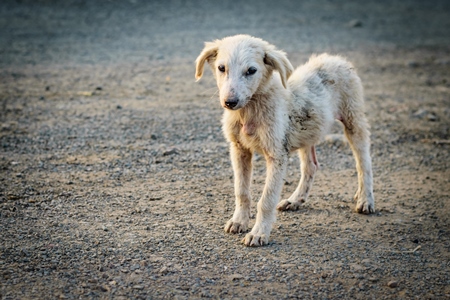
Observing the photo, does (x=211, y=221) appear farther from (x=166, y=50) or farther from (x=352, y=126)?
(x=166, y=50)

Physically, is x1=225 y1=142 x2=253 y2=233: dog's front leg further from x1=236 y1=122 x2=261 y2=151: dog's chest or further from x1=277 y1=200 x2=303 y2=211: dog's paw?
x1=277 y1=200 x2=303 y2=211: dog's paw

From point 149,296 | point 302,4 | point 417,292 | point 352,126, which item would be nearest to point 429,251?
point 417,292

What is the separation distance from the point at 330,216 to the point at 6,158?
383 cm

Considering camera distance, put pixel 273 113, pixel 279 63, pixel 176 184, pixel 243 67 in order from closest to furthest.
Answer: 1. pixel 243 67
2. pixel 279 63
3. pixel 273 113
4. pixel 176 184

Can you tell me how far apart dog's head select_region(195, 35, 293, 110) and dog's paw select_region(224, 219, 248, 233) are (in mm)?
1092

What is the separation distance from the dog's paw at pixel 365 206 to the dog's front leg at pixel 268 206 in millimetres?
1136

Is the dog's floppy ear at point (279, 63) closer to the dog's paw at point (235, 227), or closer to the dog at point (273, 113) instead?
the dog at point (273, 113)

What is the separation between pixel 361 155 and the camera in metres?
6.09

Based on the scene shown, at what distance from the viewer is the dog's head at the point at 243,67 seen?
16.4 feet

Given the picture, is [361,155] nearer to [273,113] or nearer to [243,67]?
[273,113]

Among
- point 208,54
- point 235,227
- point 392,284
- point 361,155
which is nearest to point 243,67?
point 208,54

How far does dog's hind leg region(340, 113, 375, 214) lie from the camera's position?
19.6 ft

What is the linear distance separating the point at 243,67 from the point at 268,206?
1.23m

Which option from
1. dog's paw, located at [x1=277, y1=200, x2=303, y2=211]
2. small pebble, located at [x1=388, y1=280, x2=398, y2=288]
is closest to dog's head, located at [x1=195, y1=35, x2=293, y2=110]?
dog's paw, located at [x1=277, y1=200, x2=303, y2=211]
